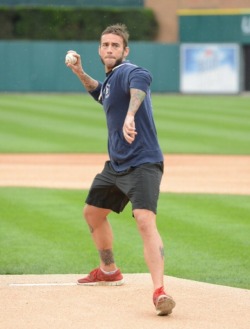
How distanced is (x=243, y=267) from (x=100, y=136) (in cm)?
1507

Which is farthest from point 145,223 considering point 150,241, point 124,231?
point 124,231

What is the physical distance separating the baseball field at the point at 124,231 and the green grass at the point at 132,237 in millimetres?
11

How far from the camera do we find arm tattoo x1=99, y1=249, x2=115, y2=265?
785 centimetres

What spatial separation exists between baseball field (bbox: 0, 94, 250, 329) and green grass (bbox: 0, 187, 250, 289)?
1cm

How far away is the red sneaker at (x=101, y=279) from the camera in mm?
7891

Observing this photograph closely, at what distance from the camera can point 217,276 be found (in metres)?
8.59

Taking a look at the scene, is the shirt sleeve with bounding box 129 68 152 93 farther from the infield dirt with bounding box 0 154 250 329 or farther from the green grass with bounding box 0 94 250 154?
the green grass with bounding box 0 94 250 154

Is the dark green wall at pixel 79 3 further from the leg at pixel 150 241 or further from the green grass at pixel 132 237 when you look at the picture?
the leg at pixel 150 241

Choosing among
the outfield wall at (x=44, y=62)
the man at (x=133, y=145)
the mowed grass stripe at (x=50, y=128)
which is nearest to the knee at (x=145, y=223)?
the man at (x=133, y=145)

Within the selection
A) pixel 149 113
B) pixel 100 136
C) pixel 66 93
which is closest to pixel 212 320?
pixel 149 113

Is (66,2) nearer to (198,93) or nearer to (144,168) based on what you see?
(198,93)

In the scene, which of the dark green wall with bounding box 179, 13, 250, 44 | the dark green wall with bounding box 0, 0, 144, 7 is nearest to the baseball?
the dark green wall with bounding box 179, 13, 250, 44

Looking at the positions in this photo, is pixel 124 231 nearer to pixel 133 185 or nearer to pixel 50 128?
pixel 133 185

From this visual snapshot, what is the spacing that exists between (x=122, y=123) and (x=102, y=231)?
3.15 feet
